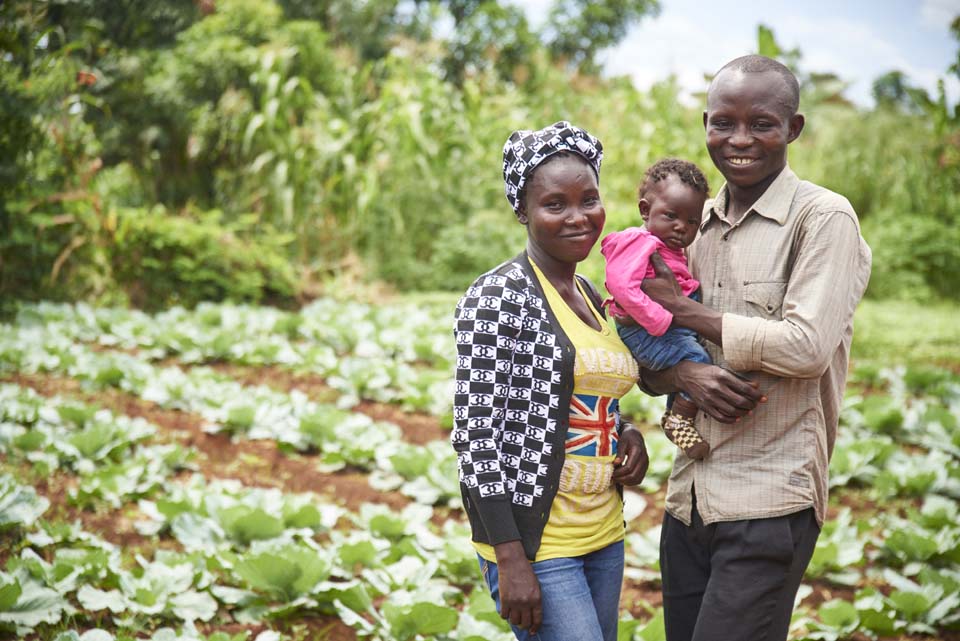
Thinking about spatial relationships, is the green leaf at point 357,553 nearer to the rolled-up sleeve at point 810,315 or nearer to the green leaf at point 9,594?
the green leaf at point 9,594

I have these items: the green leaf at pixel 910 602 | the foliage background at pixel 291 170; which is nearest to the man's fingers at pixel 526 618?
the green leaf at pixel 910 602

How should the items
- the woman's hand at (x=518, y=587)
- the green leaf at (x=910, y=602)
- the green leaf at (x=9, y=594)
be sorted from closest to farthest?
the woman's hand at (x=518, y=587) < the green leaf at (x=9, y=594) < the green leaf at (x=910, y=602)

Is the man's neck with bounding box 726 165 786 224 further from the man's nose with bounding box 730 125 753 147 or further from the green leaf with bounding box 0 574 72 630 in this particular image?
the green leaf with bounding box 0 574 72 630

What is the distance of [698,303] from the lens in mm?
1805

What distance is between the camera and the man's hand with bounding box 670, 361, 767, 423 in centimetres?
174

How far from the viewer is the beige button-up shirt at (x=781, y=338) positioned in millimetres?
1668

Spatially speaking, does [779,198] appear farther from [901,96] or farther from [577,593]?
[901,96]

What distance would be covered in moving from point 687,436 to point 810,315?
0.39 meters

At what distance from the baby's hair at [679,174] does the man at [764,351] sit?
56 millimetres

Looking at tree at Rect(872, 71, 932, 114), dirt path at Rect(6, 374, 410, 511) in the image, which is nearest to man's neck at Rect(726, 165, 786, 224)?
dirt path at Rect(6, 374, 410, 511)

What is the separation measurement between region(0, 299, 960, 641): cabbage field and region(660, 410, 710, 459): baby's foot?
91 cm

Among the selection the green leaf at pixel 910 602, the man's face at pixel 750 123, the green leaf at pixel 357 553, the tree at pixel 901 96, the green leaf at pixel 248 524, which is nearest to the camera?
the man's face at pixel 750 123

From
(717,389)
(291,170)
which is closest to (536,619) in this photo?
(717,389)

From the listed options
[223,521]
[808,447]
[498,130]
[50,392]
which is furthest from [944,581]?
[498,130]
